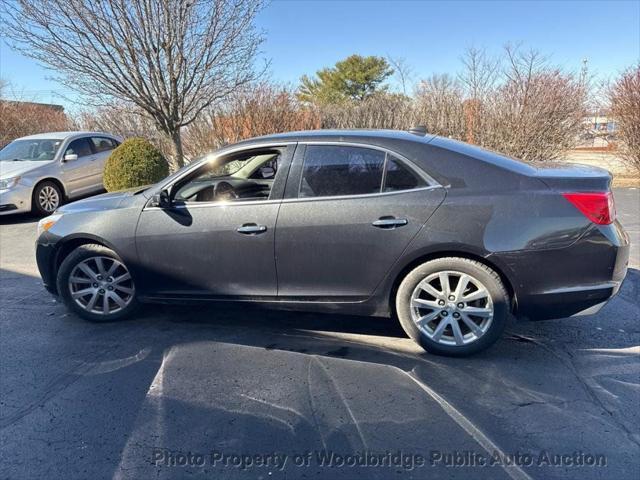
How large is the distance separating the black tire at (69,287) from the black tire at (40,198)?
5.95 meters

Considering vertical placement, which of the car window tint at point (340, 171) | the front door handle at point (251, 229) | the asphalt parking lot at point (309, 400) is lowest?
the asphalt parking lot at point (309, 400)

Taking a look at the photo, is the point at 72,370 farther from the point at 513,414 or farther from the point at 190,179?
the point at 513,414

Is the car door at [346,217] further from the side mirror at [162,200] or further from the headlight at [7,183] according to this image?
the headlight at [7,183]

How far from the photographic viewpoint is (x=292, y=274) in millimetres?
3406

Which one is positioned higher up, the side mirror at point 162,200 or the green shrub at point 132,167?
the green shrub at point 132,167

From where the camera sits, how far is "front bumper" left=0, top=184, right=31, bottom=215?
8.20m

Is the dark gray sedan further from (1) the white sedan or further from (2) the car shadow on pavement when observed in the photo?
(2) the car shadow on pavement

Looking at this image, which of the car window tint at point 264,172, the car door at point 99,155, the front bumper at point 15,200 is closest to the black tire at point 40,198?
the front bumper at point 15,200

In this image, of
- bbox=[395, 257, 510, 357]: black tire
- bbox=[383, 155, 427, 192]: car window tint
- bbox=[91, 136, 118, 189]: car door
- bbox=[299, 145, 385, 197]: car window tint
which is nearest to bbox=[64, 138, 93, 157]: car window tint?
bbox=[91, 136, 118, 189]: car door

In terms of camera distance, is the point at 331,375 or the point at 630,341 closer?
the point at 331,375

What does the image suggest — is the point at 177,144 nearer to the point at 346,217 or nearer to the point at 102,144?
the point at 102,144

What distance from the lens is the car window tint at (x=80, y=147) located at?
9733 mm

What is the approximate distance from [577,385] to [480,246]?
3.56 ft

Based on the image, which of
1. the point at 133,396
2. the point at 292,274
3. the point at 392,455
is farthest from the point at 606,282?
the point at 133,396
